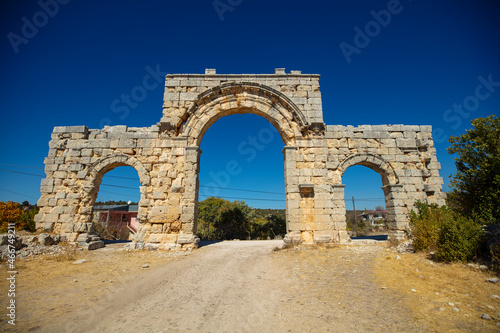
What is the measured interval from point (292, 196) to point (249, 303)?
5517 mm

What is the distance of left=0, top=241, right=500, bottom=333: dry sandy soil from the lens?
2770 mm

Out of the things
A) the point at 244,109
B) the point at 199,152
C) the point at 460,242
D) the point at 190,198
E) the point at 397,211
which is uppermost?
the point at 244,109

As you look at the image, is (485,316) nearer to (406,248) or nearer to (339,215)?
(406,248)

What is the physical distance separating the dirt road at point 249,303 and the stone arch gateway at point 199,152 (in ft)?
9.84

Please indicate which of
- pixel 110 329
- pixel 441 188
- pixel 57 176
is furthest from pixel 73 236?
pixel 441 188

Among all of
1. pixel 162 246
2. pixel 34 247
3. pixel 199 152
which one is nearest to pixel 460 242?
pixel 199 152

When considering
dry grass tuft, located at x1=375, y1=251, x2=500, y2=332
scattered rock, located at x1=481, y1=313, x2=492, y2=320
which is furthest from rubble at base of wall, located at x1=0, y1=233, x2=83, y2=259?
scattered rock, located at x1=481, y1=313, x2=492, y2=320

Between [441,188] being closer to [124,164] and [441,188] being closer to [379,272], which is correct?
[379,272]

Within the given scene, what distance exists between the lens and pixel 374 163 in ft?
31.1

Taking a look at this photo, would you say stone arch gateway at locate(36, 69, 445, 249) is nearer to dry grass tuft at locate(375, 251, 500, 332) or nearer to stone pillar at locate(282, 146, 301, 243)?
stone pillar at locate(282, 146, 301, 243)

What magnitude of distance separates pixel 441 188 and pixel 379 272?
7.05 m

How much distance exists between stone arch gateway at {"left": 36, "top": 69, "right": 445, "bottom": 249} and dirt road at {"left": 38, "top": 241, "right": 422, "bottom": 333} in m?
3.00

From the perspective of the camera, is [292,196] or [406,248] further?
[292,196]

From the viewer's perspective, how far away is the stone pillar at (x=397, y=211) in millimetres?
8758
